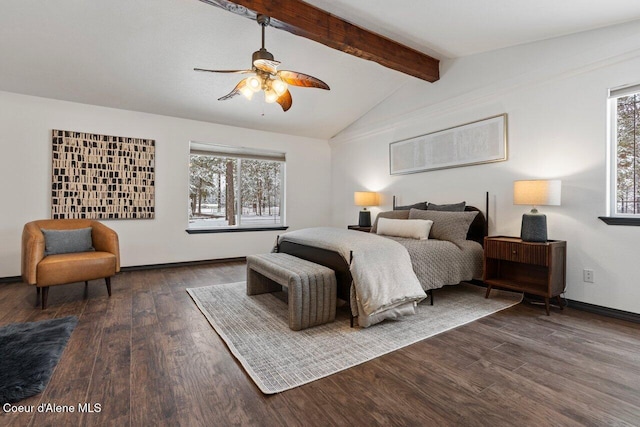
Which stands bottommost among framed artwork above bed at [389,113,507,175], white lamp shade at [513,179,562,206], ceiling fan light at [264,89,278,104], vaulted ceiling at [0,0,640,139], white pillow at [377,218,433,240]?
white pillow at [377,218,433,240]

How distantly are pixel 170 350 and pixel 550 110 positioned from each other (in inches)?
164

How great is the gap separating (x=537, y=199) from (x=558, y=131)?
83 cm

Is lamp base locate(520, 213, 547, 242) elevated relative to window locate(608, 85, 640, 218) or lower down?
lower down

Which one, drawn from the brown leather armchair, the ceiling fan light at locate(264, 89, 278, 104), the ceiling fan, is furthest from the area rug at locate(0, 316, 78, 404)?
the ceiling fan light at locate(264, 89, 278, 104)

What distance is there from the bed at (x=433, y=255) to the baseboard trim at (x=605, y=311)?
86cm

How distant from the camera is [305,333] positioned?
8.00 ft

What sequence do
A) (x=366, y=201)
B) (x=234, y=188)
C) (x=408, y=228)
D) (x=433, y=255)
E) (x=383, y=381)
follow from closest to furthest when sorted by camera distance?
(x=383, y=381) < (x=433, y=255) < (x=408, y=228) < (x=366, y=201) < (x=234, y=188)

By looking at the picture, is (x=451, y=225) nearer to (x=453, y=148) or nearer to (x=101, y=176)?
(x=453, y=148)

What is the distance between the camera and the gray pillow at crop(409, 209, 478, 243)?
138 inches

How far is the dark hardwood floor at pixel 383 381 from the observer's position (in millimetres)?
1476

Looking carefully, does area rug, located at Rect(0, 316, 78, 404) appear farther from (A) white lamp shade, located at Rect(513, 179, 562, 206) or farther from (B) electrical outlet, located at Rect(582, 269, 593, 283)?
(B) electrical outlet, located at Rect(582, 269, 593, 283)

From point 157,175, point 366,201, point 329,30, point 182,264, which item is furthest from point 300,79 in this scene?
point 182,264

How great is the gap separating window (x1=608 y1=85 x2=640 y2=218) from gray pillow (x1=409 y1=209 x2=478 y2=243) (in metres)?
1.23

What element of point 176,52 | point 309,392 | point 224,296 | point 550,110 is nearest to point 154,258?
point 224,296
